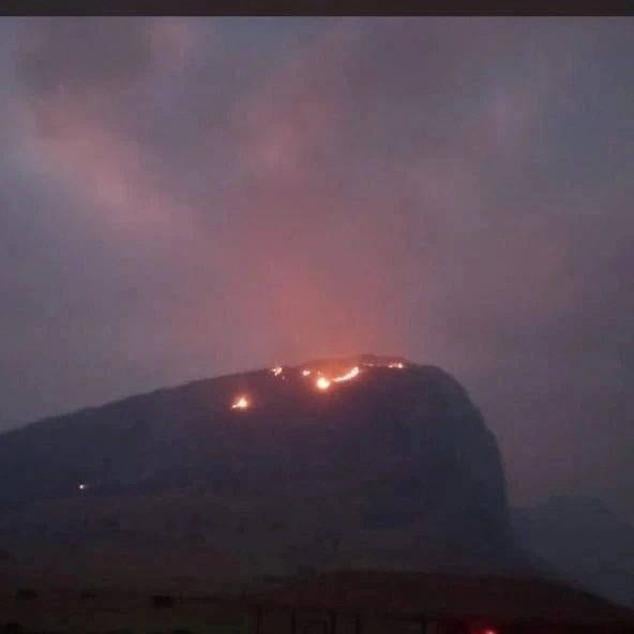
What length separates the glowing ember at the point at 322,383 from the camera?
269 centimetres

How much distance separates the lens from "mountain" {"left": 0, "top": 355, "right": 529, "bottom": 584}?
2594 mm

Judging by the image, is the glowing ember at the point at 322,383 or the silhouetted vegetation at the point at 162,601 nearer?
the silhouetted vegetation at the point at 162,601

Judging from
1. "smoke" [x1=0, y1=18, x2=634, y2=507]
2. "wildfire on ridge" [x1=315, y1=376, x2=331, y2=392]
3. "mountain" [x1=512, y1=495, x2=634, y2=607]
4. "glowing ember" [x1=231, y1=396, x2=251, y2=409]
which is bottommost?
"mountain" [x1=512, y1=495, x2=634, y2=607]

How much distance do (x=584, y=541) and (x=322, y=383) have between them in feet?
2.41

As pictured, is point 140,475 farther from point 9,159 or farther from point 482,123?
point 482,123

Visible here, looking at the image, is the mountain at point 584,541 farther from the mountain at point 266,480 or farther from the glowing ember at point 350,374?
the glowing ember at point 350,374

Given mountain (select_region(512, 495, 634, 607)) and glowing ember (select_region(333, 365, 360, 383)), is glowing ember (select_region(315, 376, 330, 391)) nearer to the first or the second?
glowing ember (select_region(333, 365, 360, 383))

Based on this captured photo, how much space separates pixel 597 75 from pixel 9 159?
1.53 meters

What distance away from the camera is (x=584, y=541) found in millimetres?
2592

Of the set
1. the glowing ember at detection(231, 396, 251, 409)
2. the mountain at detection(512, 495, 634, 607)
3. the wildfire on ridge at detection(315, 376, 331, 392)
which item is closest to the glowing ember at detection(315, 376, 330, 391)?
the wildfire on ridge at detection(315, 376, 331, 392)

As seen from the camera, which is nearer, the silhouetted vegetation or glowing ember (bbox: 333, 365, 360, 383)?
the silhouetted vegetation

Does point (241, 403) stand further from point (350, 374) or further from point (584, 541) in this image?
point (584, 541)

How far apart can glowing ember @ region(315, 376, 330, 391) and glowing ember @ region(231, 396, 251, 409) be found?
0.18m

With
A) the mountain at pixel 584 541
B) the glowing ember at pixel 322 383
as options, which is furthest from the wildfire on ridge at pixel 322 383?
the mountain at pixel 584 541
